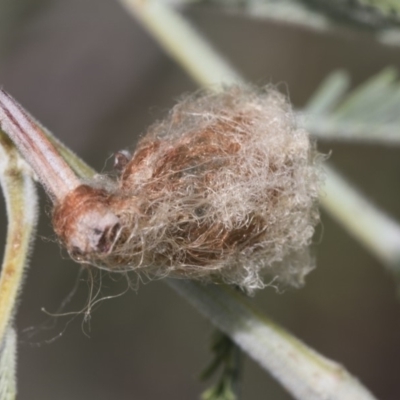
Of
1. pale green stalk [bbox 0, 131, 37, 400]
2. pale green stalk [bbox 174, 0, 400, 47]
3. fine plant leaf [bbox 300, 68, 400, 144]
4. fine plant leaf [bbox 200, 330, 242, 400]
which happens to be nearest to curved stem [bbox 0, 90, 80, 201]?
pale green stalk [bbox 0, 131, 37, 400]

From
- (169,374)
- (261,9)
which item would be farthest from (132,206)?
(169,374)

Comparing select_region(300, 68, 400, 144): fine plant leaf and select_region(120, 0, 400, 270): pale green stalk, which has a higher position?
select_region(300, 68, 400, 144): fine plant leaf

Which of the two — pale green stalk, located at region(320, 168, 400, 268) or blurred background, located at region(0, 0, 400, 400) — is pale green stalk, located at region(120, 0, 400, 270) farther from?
blurred background, located at region(0, 0, 400, 400)

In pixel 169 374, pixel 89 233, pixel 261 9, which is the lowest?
pixel 169 374

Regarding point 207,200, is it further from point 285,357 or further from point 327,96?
point 327,96

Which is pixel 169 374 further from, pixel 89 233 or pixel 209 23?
pixel 89 233

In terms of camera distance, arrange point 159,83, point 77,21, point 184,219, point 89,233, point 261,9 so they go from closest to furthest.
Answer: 1. point 89,233
2. point 184,219
3. point 261,9
4. point 77,21
5. point 159,83

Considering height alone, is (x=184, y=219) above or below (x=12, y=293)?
above

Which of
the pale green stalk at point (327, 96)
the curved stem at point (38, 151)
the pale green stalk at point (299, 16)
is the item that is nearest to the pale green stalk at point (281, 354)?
the curved stem at point (38, 151)
